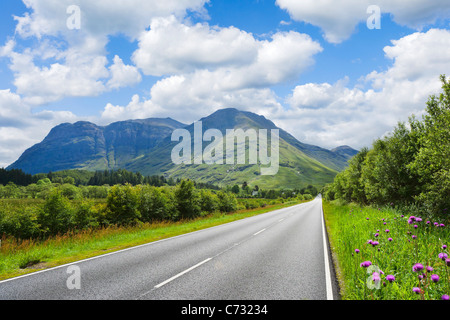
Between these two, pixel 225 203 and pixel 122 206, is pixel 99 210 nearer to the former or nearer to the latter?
pixel 122 206

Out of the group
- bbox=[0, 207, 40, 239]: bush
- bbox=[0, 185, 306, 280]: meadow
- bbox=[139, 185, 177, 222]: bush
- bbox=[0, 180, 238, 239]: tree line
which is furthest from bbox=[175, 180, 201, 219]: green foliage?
bbox=[0, 207, 40, 239]: bush

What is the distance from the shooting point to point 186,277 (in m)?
7.11

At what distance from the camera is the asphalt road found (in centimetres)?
586

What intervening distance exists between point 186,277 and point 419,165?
14.1 metres

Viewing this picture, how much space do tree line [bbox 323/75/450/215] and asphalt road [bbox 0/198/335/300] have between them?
7.24 m

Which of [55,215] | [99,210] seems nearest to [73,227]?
[55,215]

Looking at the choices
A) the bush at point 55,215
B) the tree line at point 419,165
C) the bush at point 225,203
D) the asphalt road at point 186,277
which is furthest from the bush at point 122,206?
the bush at point 225,203

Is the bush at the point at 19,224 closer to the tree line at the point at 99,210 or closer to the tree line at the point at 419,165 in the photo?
the tree line at the point at 99,210

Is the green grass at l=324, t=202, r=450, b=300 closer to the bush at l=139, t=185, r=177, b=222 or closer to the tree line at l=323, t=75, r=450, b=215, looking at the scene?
the tree line at l=323, t=75, r=450, b=215

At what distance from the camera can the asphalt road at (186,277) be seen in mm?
5863

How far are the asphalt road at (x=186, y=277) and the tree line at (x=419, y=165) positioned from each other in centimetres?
724
